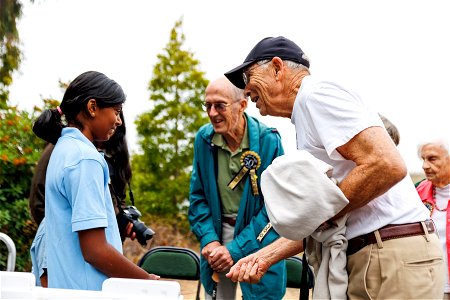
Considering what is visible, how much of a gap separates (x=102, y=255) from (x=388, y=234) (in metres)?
1.02

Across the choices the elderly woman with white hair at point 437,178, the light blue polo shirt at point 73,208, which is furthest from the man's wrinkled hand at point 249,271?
the elderly woman with white hair at point 437,178

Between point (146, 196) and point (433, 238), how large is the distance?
875 centimetres

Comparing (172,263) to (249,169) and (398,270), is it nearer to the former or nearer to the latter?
(249,169)

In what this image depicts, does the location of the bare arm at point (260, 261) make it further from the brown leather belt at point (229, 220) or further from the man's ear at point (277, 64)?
the brown leather belt at point (229, 220)

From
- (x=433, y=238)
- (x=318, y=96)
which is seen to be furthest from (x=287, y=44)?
(x=433, y=238)

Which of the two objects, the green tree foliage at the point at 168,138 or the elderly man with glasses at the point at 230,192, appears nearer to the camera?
the elderly man with glasses at the point at 230,192

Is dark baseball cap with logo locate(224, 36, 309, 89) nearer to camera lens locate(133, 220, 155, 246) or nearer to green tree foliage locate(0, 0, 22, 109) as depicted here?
camera lens locate(133, 220, 155, 246)

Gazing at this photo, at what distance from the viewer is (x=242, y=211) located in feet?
13.1

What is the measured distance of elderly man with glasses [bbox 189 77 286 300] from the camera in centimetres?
402

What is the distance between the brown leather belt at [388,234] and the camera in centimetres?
224

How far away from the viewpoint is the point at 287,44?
249 centimetres

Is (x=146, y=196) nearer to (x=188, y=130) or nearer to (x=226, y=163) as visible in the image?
(x=188, y=130)

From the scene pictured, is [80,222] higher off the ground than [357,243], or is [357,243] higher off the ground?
[80,222]

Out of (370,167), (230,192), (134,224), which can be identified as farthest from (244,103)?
(370,167)
